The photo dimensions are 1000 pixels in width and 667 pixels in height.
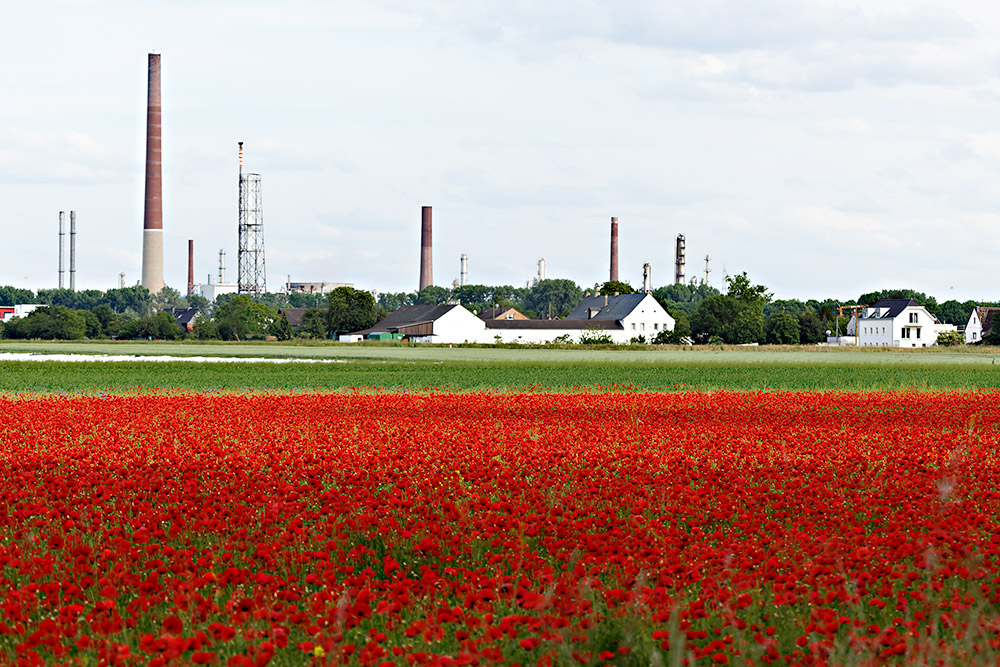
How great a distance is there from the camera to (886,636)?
21.1 ft

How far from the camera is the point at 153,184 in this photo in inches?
5645

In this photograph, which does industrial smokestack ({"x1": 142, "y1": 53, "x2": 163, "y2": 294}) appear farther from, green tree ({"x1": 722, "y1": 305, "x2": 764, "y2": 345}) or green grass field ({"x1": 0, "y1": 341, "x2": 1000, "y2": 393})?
green grass field ({"x1": 0, "y1": 341, "x2": 1000, "y2": 393})

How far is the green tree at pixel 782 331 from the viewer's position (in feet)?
445

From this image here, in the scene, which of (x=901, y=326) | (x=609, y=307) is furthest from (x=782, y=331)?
(x=609, y=307)

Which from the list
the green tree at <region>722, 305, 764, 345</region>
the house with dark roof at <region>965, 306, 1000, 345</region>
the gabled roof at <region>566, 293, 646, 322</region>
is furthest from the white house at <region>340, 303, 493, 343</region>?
the house with dark roof at <region>965, 306, 1000, 345</region>

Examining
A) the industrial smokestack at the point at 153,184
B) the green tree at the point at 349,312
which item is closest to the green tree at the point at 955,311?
the green tree at the point at 349,312

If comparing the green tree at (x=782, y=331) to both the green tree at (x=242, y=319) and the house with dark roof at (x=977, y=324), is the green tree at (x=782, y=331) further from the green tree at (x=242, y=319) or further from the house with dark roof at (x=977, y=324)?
the green tree at (x=242, y=319)

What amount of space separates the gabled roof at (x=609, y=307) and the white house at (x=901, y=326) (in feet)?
102

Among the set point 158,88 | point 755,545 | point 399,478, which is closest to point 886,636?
point 755,545

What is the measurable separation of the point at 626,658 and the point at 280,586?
3.08m

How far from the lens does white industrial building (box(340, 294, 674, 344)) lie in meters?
143

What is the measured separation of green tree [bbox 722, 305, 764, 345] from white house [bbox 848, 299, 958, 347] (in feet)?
81.2

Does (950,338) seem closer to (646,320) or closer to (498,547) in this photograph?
(646,320)

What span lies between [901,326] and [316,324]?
80182mm
